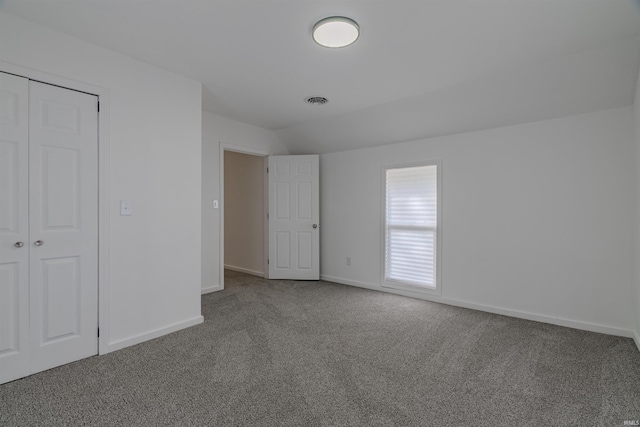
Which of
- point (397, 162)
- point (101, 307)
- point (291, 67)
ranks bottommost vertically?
point (101, 307)

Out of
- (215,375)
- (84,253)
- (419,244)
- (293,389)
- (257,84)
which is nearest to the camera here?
(293,389)

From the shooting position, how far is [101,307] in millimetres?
2488

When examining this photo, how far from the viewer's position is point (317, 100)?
3561 mm

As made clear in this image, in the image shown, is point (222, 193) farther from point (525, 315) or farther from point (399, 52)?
point (525, 315)

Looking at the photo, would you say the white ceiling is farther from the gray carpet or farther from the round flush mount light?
the gray carpet

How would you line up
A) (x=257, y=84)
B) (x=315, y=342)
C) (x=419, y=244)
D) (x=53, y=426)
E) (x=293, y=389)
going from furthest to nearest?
(x=419, y=244), (x=257, y=84), (x=315, y=342), (x=293, y=389), (x=53, y=426)

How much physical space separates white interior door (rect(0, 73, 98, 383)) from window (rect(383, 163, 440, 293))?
3.46 meters

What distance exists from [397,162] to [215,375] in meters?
3.41

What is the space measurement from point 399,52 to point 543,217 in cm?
235

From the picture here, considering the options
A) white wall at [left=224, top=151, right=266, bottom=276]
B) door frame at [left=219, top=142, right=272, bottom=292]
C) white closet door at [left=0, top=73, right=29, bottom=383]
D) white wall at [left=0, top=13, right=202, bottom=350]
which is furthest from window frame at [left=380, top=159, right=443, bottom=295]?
white closet door at [left=0, top=73, right=29, bottom=383]

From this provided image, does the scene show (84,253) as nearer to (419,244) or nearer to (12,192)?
(12,192)

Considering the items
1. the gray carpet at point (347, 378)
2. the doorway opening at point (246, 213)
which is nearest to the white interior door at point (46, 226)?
the gray carpet at point (347, 378)

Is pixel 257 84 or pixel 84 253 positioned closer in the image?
pixel 84 253

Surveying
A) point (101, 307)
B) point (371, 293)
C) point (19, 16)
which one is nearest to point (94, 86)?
point (19, 16)
